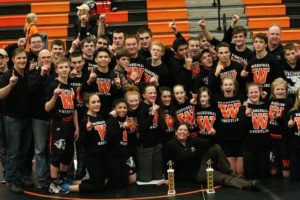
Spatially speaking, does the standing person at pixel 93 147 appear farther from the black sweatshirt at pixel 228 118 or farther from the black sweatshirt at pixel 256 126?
the black sweatshirt at pixel 256 126

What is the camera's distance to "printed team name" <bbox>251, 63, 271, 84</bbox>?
262 inches

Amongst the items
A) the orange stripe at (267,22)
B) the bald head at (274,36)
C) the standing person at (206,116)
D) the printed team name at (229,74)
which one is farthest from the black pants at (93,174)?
the orange stripe at (267,22)

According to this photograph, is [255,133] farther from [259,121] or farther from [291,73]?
[291,73]

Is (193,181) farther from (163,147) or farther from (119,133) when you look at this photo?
(119,133)

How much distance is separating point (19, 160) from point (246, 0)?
7.66 m

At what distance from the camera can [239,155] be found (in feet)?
21.6

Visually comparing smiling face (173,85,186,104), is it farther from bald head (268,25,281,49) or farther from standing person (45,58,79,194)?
bald head (268,25,281,49)

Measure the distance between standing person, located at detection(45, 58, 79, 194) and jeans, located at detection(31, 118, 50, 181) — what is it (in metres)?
0.14

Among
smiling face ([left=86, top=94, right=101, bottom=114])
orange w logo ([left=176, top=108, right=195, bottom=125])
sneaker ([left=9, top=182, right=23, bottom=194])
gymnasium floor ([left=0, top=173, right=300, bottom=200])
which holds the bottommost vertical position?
gymnasium floor ([left=0, top=173, right=300, bottom=200])

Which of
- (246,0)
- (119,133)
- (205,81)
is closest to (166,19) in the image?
(246,0)

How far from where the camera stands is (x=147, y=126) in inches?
251

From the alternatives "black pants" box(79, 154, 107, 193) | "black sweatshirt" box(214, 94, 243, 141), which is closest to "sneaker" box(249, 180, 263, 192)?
"black sweatshirt" box(214, 94, 243, 141)

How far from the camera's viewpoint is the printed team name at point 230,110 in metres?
6.46

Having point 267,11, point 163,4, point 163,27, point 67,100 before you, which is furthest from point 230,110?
point 163,4
